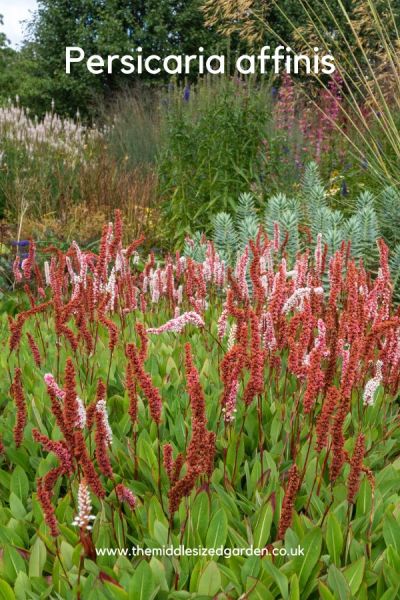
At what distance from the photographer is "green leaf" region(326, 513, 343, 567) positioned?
70.7 inches

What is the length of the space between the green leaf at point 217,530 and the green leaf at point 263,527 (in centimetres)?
10

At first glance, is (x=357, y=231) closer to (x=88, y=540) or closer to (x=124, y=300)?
(x=124, y=300)

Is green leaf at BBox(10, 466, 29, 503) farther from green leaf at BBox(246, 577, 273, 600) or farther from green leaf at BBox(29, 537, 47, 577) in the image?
green leaf at BBox(246, 577, 273, 600)

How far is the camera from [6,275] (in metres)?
5.39

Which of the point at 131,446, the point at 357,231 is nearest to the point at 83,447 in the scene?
the point at 131,446

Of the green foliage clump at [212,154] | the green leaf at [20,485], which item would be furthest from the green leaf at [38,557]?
the green foliage clump at [212,154]

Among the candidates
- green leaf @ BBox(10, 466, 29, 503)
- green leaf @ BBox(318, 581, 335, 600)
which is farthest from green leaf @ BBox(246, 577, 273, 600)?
green leaf @ BBox(10, 466, 29, 503)

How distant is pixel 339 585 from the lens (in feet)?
5.22

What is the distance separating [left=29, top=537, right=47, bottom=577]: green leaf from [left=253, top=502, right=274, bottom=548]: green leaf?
536 mm

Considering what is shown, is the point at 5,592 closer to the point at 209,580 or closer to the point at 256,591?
the point at 209,580

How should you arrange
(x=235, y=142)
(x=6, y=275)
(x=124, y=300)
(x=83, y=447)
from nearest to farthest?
(x=83, y=447) < (x=124, y=300) < (x=6, y=275) < (x=235, y=142)

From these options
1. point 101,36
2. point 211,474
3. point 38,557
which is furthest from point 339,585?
point 101,36

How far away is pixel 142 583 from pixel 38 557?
13.0 inches

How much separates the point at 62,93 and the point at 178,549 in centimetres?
2684
